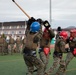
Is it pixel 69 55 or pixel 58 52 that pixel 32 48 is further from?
pixel 69 55

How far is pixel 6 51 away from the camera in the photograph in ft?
72.0

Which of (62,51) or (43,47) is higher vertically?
(43,47)

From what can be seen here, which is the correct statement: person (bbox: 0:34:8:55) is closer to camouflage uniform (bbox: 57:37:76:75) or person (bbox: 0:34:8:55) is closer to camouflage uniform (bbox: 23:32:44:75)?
camouflage uniform (bbox: 57:37:76:75)

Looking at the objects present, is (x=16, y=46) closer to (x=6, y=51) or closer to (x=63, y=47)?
(x=6, y=51)

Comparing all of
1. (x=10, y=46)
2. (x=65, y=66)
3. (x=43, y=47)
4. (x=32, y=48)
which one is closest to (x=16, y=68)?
(x=43, y=47)

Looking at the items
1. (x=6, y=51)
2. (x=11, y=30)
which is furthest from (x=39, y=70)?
(x=11, y=30)

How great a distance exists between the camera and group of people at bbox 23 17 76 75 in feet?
27.0

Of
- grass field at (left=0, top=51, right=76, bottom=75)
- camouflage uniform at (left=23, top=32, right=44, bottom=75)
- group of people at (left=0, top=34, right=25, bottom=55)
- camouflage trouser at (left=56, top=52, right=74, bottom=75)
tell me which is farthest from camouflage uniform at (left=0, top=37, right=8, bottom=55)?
camouflage uniform at (left=23, top=32, right=44, bottom=75)

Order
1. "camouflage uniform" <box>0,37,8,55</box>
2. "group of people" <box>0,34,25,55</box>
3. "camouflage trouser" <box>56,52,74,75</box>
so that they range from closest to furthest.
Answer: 1. "camouflage trouser" <box>56,52,74,75</box>
2. "camouflage uniform" <box>0,37,8,55</box>
3. "group of people" <box>0,34,25,55</box>

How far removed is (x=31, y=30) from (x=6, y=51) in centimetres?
1377

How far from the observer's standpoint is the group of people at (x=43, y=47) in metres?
8.23

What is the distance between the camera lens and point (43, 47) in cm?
1028

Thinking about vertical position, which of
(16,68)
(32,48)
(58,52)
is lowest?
(16,68)

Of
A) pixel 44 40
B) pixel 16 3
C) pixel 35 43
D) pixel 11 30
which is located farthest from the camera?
pixel 11 30
